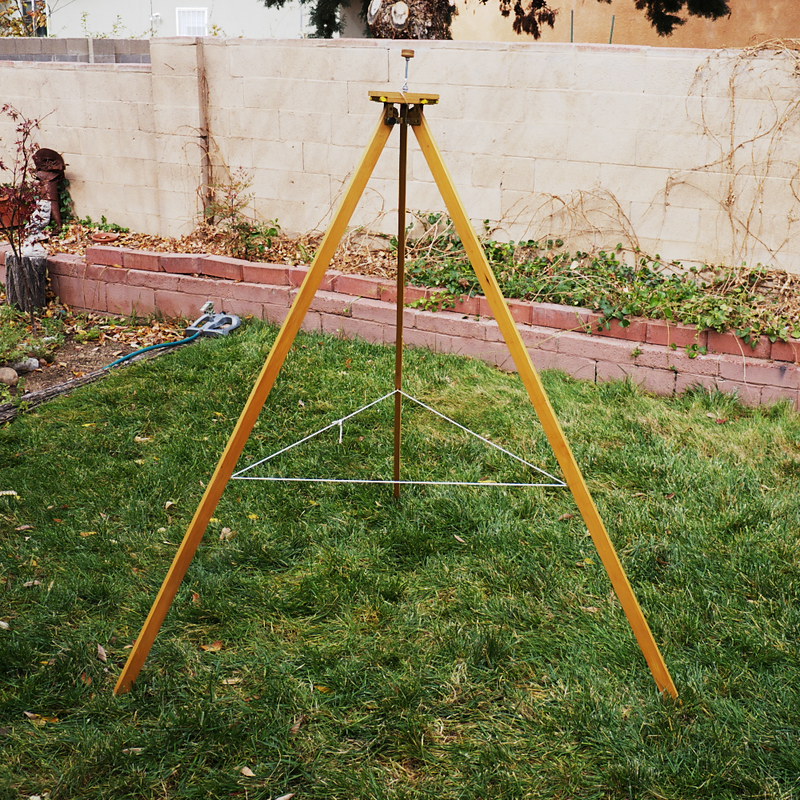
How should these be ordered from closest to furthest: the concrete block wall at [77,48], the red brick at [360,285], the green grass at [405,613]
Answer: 1. the green grass at [405,613]
2. the red brick at [360,285]
3. the concrete block wall at [77,48]

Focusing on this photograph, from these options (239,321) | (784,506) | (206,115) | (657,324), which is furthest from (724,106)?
(206,115)

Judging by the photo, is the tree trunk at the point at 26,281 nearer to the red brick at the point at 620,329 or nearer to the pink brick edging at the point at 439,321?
the pink brick edging at the point at 439,321

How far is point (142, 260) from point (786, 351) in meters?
4.73

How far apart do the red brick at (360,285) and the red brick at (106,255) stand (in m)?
1.93

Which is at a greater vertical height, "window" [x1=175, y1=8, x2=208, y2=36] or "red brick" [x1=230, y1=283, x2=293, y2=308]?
"window" [x1=175, y1=8, x2=208, y2=36]

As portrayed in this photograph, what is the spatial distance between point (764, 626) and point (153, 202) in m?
6.42

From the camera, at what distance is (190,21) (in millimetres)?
17969

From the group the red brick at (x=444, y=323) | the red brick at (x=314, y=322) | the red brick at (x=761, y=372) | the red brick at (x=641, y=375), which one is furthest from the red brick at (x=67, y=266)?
the red brick at (x=761, y=372)

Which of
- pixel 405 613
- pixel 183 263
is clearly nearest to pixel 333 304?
pixel 183 263

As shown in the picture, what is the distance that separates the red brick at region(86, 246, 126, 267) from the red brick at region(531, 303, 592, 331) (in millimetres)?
3402

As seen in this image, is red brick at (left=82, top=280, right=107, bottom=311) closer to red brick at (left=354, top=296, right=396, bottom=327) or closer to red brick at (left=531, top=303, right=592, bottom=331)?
red brick at (left=354, top=296, right=396, bottom=327)

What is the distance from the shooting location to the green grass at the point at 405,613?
2.36m

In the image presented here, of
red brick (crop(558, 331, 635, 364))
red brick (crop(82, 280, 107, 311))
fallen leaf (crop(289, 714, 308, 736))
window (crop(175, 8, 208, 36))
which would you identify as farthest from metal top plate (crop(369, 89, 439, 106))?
window (crop(175, 8, 208, 36))

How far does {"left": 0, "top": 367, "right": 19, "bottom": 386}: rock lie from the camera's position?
5.42 meters
